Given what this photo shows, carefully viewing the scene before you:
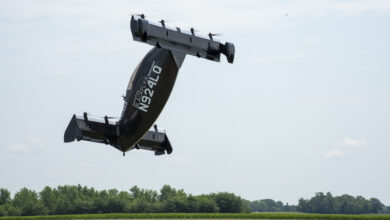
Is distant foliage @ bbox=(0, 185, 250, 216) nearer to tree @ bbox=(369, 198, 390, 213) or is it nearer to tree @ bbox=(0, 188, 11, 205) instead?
tree @ bbox=(0, 188, 11, 205)

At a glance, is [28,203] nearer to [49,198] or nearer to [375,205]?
[49,198]

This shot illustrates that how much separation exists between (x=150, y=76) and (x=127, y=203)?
104453 millimetres

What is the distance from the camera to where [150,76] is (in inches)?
1182

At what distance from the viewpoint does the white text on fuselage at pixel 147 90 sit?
29.9 meters

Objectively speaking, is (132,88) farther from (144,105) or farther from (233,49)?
(233,49)

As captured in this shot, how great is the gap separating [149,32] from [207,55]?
374 centimetres

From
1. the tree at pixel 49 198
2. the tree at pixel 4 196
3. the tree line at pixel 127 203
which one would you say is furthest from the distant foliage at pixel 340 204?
the tree at pixel 4 196

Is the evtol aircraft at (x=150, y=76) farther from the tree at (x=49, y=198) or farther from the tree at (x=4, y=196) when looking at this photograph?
the tree at (x=4, y=196)

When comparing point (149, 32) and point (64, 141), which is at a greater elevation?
point (149, 32)

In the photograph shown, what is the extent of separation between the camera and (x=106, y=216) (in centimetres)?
10919

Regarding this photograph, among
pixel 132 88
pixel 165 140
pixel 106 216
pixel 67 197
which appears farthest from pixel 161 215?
pixel 132 88

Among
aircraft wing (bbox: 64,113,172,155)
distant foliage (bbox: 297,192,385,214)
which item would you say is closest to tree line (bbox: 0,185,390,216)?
distant foliage (bbox: 297,192,385,214)

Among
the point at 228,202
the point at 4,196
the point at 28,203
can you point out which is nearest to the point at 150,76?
the point at 228,202

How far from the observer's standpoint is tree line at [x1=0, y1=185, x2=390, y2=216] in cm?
12444
